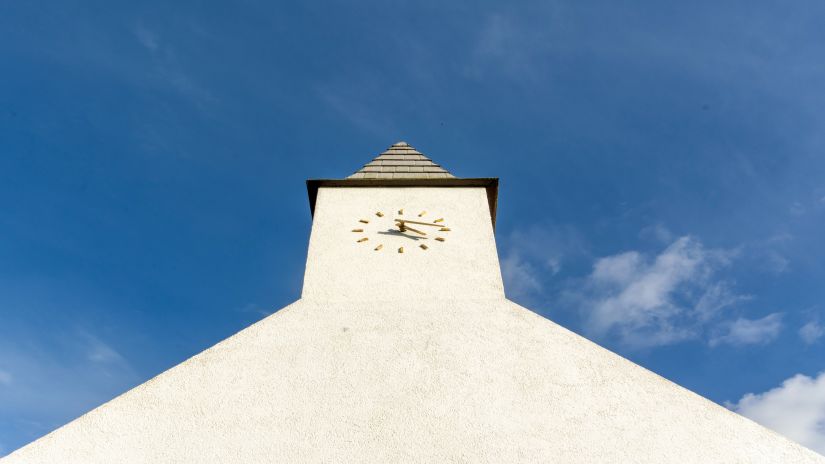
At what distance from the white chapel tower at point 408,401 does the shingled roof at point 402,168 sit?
9.14 ft

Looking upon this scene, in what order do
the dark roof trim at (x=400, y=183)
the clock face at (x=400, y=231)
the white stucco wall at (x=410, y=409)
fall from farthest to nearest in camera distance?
the dark roof trim at (x=400, y=183)
the clock face at (x=400, y=231)
the white stucco wall at (x=410, y=409)

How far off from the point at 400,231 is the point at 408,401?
299 centimetres

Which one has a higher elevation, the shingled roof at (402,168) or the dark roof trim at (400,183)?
the shingled roof at (402,168)

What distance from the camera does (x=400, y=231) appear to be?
22.7 feet

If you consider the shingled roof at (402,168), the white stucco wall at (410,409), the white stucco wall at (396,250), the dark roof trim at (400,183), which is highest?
the shingled roof at (402,168)

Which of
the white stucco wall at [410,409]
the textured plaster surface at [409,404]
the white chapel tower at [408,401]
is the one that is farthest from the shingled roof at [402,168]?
the white stucco wall at [410,409]

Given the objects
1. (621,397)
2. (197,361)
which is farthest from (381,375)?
(621,397)

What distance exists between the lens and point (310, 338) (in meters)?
4.99

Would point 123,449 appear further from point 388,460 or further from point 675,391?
point 675,391

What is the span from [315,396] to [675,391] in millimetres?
2908

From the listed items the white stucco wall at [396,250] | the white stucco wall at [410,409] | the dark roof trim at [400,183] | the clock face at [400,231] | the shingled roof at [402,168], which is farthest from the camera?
the shingled roof at [402,168]

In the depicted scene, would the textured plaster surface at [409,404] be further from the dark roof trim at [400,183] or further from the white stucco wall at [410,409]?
the dark roof trim at [400,183]

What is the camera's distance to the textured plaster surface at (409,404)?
3.84 metres

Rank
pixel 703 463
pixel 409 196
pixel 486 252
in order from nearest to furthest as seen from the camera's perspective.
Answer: pixel 703 463 → pixel 486 252 → pixel 409 196
